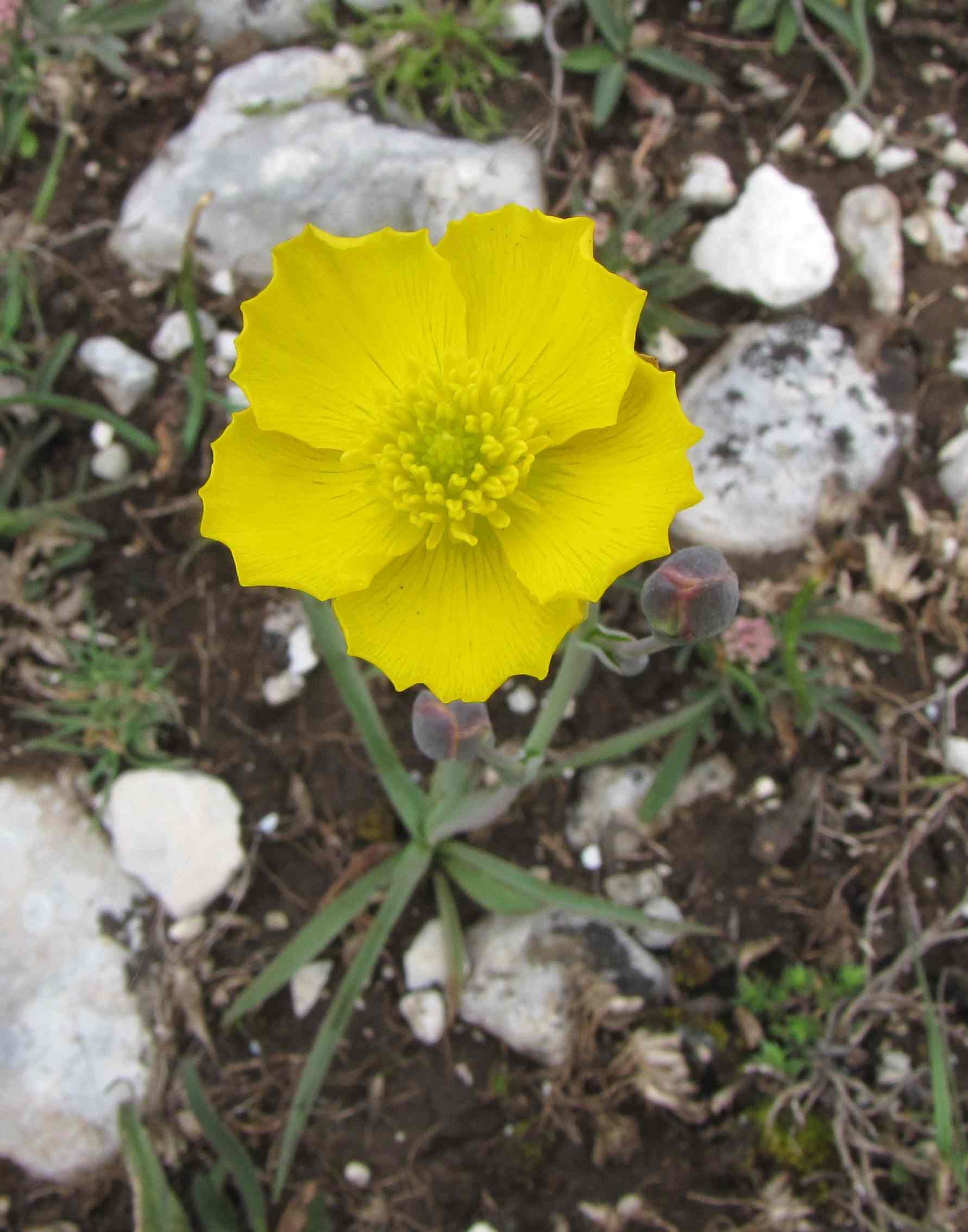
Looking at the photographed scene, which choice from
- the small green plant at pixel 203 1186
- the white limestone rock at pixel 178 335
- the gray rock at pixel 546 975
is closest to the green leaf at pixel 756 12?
the white limestone rock at pixel 178 335

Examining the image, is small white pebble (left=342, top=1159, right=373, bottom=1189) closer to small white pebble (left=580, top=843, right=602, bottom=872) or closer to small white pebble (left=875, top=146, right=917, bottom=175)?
small white pebble (left=580, top=843, right=602, bottom=872)

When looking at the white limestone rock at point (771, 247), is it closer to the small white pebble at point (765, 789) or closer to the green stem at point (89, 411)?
the small white pebble at point (765, 789)

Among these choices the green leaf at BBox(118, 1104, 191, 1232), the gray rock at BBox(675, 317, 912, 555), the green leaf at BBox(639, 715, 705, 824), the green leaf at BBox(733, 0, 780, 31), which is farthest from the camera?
the green leaf at BBox(733, 0, 780, 31)

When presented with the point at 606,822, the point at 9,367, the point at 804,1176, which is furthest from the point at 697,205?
the point at 804,1176

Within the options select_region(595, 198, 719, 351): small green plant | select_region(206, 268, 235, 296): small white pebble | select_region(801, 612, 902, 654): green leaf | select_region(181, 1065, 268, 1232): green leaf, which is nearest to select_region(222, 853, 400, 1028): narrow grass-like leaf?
select_region(181, 1065, 268, 1232): green leaf

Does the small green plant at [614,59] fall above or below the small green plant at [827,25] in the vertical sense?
below

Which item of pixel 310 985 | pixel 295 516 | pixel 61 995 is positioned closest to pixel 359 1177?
pixel 310 985

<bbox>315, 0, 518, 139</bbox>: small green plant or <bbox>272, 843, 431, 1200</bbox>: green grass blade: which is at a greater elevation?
<bbox>315, 0, 518, 139</bbox>: small green plant
